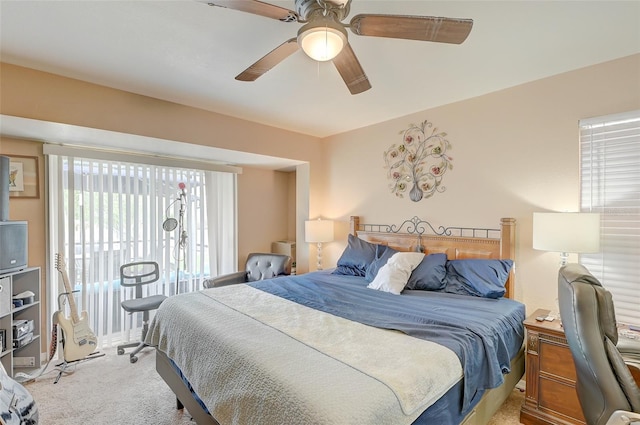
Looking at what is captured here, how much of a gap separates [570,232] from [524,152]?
3.00 ft

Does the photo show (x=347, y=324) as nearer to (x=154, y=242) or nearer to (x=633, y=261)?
(x=633, y=261)

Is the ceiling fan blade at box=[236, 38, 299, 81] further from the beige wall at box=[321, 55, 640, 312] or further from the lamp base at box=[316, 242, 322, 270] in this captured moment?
the lamp base at box=[316, 242, 322, 270]

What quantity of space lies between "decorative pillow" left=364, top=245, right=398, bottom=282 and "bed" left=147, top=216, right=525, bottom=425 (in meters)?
0.01

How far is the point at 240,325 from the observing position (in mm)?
1809

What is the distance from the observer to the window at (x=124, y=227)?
3.14 meters

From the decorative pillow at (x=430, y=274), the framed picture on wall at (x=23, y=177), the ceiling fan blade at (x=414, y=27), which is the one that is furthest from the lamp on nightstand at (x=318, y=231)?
the framed picture on wall at (x=23, y=177)

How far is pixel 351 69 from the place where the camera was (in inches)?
72.7

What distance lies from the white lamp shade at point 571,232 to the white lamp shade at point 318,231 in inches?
97.3

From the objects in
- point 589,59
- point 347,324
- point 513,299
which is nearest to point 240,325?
point 347,324

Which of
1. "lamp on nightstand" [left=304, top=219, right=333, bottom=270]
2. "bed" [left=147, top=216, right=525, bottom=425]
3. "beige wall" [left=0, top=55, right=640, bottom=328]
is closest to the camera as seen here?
"bed" [left=147, top=216, right=525, bottom=425]

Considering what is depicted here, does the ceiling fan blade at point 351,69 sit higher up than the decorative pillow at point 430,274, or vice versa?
the ceiling fan blade at point 351,69

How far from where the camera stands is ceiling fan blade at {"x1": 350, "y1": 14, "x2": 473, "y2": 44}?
4.31 feet

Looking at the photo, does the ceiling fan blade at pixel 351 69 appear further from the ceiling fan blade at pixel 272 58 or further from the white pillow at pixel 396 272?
the white pillow at pixel 396 272

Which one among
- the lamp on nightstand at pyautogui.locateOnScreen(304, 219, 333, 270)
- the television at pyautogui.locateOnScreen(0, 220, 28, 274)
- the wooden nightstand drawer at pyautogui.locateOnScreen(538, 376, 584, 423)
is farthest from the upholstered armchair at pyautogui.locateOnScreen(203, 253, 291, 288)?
the wooden nightstand drawer at pyautogui.locateOnScreen(538, 376, 584, 423)
